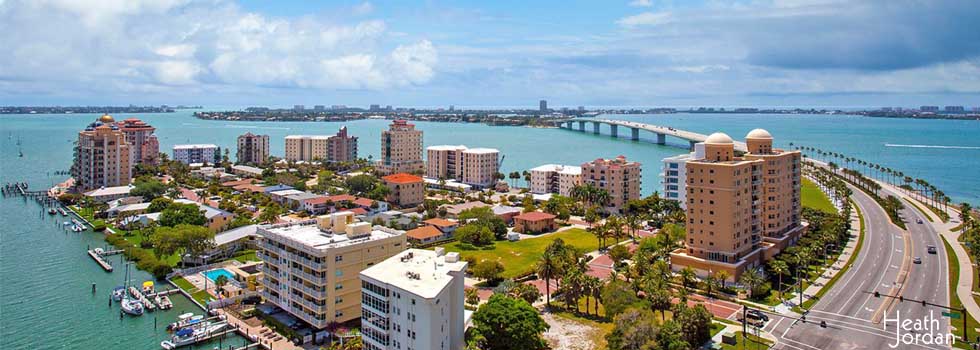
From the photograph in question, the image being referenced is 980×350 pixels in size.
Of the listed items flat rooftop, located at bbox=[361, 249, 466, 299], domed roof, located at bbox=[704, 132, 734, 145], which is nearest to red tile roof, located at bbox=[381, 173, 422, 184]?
domed roof, located at bbox=[704, 132, 734, 145]

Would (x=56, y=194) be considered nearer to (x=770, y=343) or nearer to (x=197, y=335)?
(x=197, y=335)

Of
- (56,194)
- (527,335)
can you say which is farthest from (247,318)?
(56,194)

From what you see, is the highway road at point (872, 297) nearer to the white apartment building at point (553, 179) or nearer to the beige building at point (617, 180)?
the beige building at point (617, 180)

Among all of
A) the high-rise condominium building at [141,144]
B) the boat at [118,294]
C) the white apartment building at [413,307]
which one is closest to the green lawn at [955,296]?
the white apartment building at [413,307]

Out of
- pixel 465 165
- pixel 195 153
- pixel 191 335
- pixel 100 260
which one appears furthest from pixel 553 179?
pixel 195 153

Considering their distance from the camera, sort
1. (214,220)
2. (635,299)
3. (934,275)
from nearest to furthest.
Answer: (635,299)
(934,275)
(214,220)
